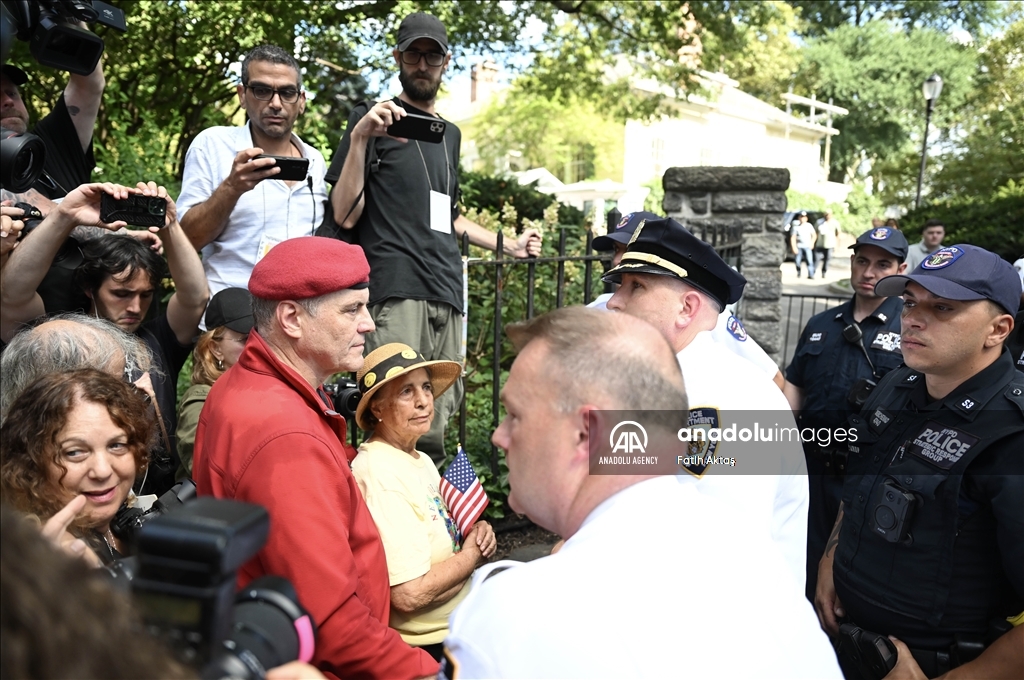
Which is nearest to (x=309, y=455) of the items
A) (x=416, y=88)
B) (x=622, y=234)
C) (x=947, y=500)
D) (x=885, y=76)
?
(x=947, y=500)

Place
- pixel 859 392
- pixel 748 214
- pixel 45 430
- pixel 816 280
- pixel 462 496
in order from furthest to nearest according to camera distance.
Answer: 1. pixel 816 280
2. pixel 748 214
3. pixel 859 392
4. pixel 462 496
5. pixel 45 430

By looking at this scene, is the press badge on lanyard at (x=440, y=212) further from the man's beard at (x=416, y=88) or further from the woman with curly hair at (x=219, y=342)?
the woman with curly hair at (x=219, y=342)

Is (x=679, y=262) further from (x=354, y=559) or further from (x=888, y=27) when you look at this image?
(x=888, y=27)

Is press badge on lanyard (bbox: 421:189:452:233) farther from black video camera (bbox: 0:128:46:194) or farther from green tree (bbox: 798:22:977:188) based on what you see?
green tree (bbox: 798:22:977:188)

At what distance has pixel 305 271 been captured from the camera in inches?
102

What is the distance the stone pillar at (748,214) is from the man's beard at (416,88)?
126 inches

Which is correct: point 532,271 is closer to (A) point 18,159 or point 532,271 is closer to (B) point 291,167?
(B) point 291,167

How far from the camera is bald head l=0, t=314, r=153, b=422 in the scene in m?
2.56

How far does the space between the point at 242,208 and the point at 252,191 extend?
3.9 inches

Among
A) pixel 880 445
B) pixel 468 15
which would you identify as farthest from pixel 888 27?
pixel 880 445

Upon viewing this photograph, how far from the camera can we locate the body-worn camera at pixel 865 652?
270 centimetres

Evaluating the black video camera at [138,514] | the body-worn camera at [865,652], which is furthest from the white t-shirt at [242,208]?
the body-worn camera at [865,652]

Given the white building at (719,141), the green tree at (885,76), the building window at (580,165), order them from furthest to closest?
1. the green tree at (885,76)
2. the white building at (719,141)
3. the building window at (580,165)

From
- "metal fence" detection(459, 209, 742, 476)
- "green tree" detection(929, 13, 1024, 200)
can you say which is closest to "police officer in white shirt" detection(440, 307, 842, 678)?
"metal fence" detection(459, 209, 742, 476)
